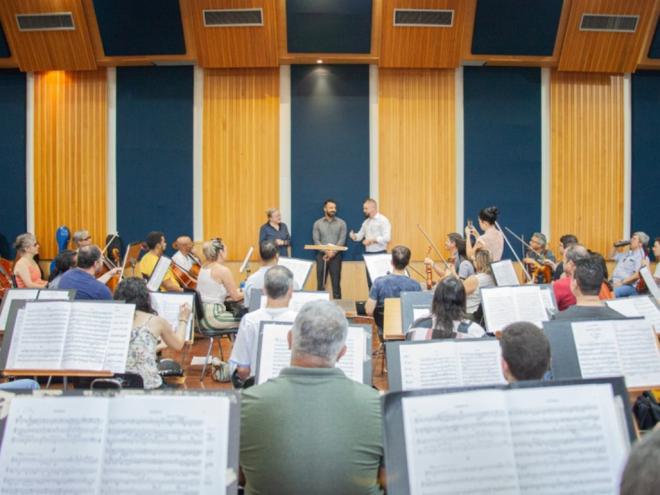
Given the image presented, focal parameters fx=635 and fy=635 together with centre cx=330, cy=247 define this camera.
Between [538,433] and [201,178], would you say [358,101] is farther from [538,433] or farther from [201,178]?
[538,433]

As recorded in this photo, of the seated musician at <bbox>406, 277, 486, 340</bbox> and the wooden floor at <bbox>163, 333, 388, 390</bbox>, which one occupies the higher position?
the seated musician at <bbox>406, 277, 486, 340</bbox>

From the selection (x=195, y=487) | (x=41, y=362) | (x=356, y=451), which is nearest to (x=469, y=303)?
(x=41, y=362)

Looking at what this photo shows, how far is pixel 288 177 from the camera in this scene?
9.93m

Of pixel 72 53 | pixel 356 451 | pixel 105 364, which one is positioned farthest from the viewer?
pixel 72 53

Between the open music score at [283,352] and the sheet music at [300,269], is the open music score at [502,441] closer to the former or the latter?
the open music score at [283,352]

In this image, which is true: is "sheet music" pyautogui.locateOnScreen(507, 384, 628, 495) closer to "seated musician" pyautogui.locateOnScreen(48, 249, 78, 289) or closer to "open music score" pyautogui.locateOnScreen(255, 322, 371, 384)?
"open music score" pyautogui.locateOnScreen(255, 322, 371, 384)

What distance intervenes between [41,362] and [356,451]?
242 cm

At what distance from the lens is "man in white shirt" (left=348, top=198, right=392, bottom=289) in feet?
30.7

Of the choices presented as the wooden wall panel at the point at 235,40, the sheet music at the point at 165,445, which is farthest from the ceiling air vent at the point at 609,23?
the sheet music at the point at 165,445

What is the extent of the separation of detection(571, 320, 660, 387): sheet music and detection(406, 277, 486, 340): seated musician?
0.60 meters

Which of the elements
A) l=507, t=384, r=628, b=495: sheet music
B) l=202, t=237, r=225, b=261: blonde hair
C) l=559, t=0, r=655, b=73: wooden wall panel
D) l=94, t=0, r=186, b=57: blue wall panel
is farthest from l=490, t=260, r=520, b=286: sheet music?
l=94, t=0, r=186, b=57: blue wall panel

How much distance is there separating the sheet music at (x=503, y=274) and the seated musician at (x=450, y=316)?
2.02 meters

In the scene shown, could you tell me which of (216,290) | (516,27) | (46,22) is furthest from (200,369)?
(516,27)

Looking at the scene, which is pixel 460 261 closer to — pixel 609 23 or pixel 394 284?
pixel 394 284
